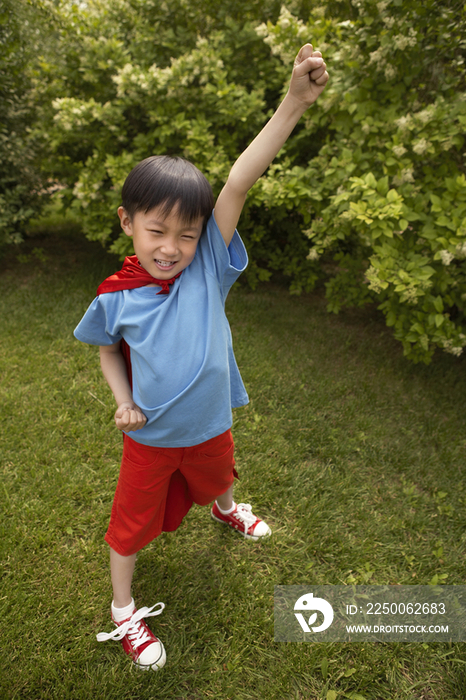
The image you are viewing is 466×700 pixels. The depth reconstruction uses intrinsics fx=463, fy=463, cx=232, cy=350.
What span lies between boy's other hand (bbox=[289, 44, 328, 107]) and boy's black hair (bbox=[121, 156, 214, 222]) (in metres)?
0.36

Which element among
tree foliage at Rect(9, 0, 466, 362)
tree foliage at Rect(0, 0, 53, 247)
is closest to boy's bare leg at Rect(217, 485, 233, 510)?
tree foliage at Rect(9, 0, 466, 362)

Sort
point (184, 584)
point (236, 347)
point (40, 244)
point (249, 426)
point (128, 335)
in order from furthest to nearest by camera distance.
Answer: point (40, 244), point (236, 347), point (249, 426), point (184, 584), point (128, 335)

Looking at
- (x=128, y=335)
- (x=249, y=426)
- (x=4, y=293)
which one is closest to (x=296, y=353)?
(x=249, y=426)

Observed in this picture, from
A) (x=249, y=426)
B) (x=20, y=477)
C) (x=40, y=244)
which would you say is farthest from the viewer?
(x=40, y=244)

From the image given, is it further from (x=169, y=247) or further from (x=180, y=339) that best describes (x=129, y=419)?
(x=169, y=247)

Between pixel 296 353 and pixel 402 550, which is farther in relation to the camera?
pixel 296 353

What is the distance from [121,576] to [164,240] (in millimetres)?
1198

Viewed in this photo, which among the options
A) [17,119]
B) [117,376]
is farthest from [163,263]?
[17,119]

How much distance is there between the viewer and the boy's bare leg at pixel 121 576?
1.65m

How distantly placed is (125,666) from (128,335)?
1.18 metres

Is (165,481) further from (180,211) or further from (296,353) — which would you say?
(296,353)

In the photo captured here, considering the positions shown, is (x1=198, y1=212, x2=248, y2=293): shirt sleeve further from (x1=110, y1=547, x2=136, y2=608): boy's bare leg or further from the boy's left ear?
(x1=110, y1=547, x2=136, y2=608): boy's bare leg

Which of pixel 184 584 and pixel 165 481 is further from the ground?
pixel 165 481

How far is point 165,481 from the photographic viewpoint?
5.22 feet
